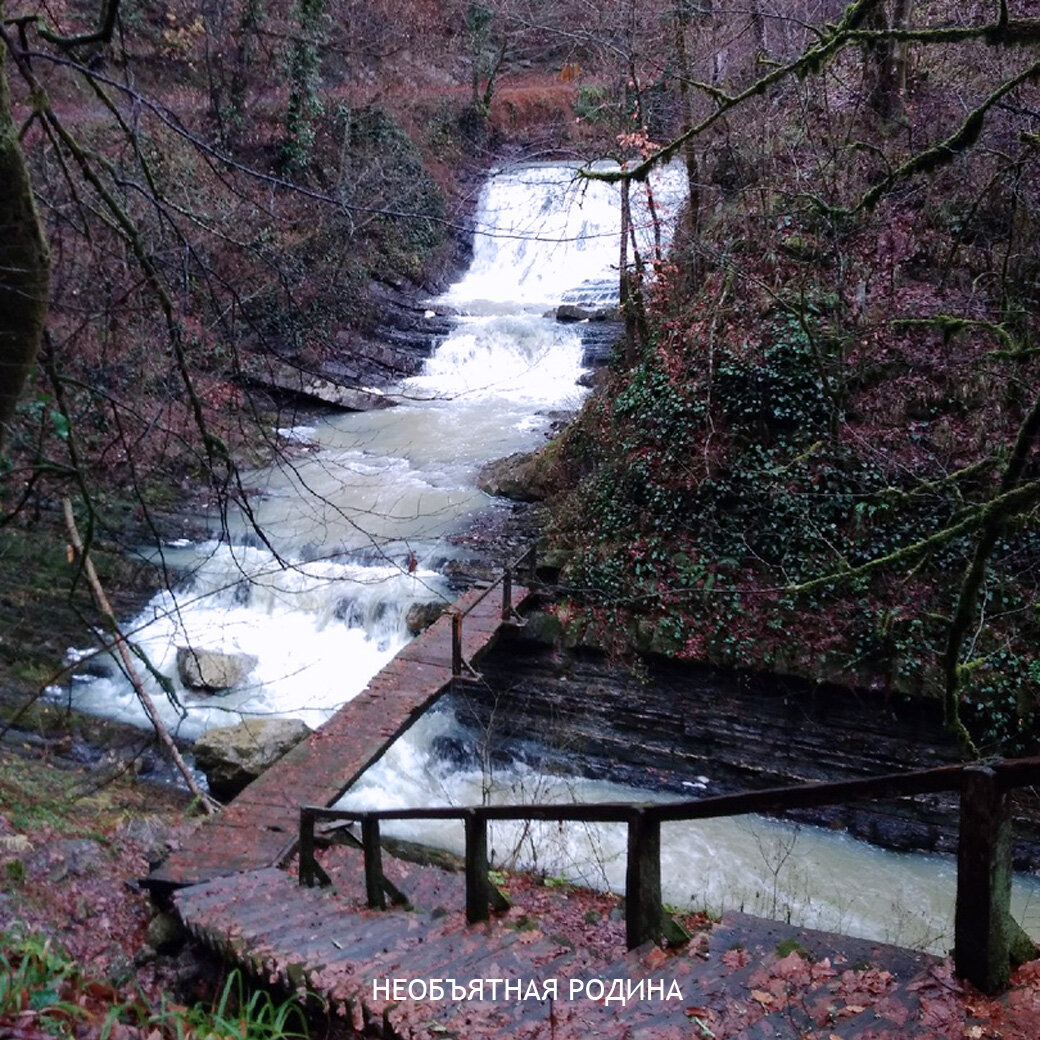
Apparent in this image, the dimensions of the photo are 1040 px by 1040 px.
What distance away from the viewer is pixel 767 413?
33.2 feet

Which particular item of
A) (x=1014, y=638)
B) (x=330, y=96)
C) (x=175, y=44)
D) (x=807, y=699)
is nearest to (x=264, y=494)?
(x=175, y=44)

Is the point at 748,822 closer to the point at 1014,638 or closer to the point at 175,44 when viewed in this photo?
the point at 1014,638

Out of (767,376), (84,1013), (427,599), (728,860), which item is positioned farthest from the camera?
(427,599)

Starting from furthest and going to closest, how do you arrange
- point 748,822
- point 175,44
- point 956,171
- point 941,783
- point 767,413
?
1. point 175,44
2. point 956,171
3. point 767,413
4. point 748,822
5. point 941,783

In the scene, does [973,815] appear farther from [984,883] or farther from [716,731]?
[716,731]

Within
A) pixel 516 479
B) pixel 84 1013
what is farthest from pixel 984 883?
pixel 516 479

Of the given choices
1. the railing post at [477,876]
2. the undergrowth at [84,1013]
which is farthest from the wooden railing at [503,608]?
the undergrowth at [84,1013]

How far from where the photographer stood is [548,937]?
407 cm

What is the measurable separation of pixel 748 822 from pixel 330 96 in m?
23.1

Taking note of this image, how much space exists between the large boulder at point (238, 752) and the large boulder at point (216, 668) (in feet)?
4.55

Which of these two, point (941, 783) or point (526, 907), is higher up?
point (941, 783)

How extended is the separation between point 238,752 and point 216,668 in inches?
78.0

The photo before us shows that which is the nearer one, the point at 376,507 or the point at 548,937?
the point at 548,937

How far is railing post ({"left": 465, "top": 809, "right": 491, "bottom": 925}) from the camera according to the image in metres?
4.13
